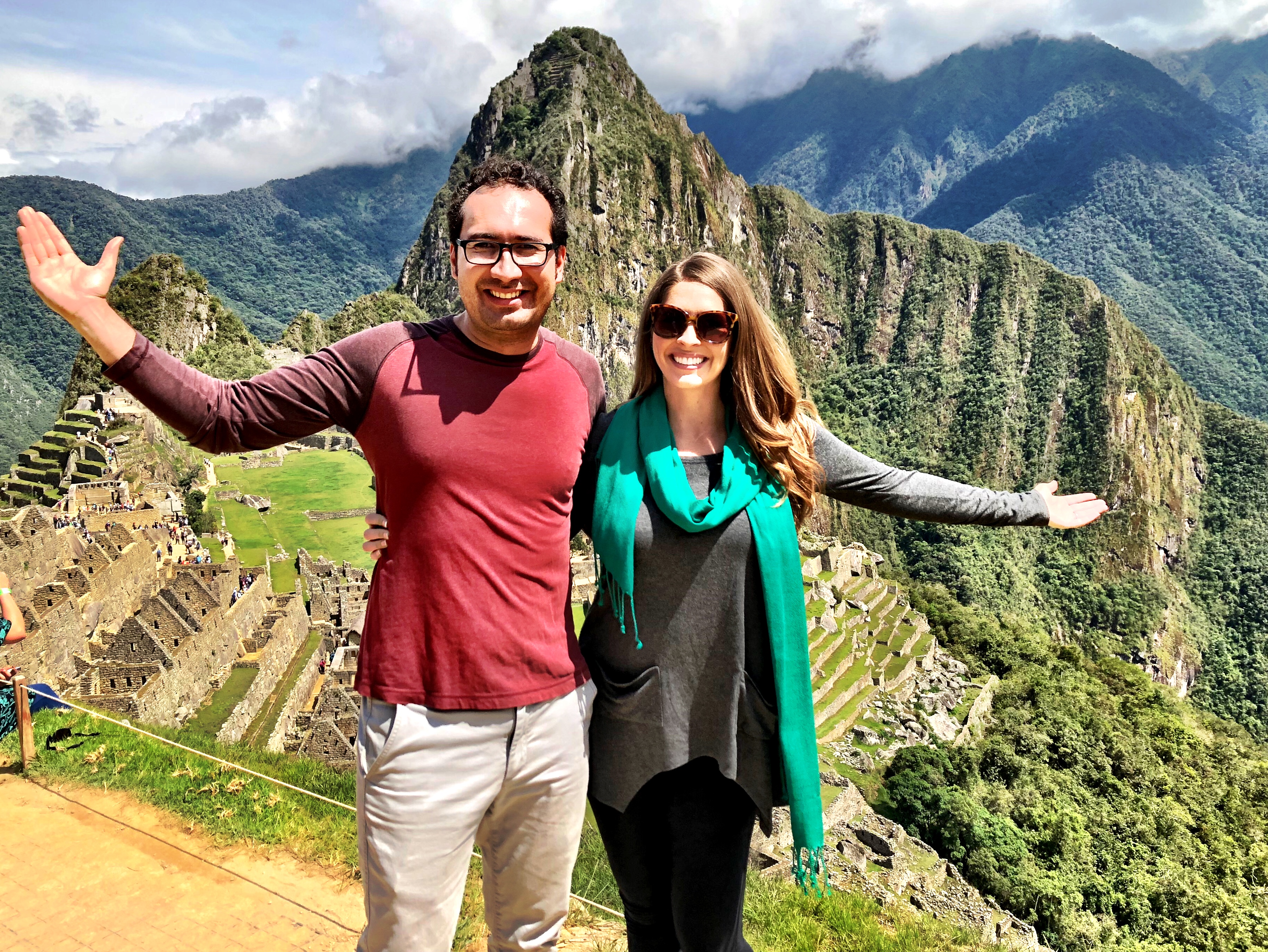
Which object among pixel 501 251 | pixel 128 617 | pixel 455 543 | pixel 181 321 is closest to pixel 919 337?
pixel 181 321

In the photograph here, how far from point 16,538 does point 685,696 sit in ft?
58.0

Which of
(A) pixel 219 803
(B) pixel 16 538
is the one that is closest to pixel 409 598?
(A) pixel 219 803

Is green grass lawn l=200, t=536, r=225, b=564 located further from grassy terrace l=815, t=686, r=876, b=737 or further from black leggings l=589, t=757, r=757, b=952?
black leggings l=589, t=757, r=757, b=952

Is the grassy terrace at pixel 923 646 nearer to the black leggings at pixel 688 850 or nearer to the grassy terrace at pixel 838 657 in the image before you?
the grassy terrace at pixel 838 657

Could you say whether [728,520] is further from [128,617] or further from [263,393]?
[128,617]

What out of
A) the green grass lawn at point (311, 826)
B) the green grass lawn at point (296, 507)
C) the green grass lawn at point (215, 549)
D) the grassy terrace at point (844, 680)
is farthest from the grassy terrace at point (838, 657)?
the green grass lawn at point (311, 826)

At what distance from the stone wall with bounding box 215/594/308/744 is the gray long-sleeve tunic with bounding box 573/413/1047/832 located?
12.6 metres

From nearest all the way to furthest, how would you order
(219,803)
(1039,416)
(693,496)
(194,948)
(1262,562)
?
1. (693,496)
2. (194,948)
3. (219,803)
4. (1262,562)
5. (1039,416)

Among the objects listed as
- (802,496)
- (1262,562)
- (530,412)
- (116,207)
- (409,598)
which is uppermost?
(116,207)

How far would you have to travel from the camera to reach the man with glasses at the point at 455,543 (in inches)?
86.7

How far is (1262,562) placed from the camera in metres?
93.6

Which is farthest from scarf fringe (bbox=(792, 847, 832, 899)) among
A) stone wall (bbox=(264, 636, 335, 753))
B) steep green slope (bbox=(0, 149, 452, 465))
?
steep green slope (bbox=(0, 149, 452, 465))

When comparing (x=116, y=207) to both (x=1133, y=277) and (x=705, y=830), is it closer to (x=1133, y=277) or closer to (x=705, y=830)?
(x=705, y=830)

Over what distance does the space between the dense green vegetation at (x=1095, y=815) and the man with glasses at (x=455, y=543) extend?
21.1m
